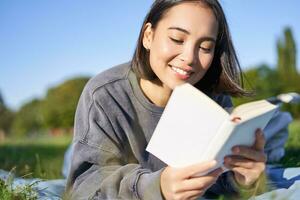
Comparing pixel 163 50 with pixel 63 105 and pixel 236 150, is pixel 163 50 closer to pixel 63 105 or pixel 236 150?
pixel 236 150

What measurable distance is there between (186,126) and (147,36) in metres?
0.94

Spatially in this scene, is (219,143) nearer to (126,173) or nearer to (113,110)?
(126,173)

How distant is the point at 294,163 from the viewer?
348 centimetres

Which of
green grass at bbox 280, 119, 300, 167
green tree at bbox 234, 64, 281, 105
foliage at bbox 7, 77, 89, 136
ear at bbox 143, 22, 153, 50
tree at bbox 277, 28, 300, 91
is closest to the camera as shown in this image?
ear at bbox 143, 22, 153, 50

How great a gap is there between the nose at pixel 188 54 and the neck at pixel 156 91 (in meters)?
0.38

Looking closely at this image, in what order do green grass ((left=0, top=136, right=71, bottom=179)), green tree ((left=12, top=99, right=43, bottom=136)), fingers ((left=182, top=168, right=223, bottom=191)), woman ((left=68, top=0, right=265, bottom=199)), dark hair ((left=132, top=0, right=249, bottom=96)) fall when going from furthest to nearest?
green tree ((left=12, top=99, right=43, bottom=136)) < green grass ((left=0, top=136, right=71, bottom=179)) < dark hair ((left=132, top=0, right=249, bottom=96)) < woman ((left=68, top=0, right=265, bottom=199)) < fingers ((left=182, top=168, right=223, bottom=191))

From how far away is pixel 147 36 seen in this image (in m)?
2.39

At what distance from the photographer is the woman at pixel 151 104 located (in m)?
1.79

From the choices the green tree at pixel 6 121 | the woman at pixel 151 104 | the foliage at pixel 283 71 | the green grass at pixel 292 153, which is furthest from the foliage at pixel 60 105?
the woman at pixel 151 104

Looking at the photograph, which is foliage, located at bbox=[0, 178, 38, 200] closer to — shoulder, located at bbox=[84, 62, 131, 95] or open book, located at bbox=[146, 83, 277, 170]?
shoulder, located at bbox=[84, 62, 131, 95]

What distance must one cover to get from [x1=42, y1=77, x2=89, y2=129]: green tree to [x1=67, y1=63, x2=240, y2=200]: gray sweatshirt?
43.8m

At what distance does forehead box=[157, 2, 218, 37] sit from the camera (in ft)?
6.63

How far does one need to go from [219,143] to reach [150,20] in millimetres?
1051

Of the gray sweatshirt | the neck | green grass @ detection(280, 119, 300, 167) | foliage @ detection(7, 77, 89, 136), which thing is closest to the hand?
the gray sweatshirt
